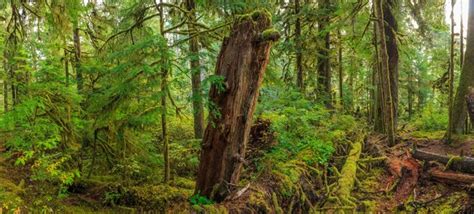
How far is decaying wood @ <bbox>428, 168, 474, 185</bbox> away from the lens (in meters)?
8.32

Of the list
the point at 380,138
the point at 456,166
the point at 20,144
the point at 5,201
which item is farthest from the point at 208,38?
the point at 380,138

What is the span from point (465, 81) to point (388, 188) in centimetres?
577

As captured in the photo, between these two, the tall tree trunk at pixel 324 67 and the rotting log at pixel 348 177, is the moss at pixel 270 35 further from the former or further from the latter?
the tall tree trunk at pixel 324 67

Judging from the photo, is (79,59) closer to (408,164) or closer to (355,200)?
(355,200)

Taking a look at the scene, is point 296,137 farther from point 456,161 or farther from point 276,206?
point 456,161

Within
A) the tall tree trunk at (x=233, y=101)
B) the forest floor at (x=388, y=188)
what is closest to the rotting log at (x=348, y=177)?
the forest floor at (x=388, y=188)

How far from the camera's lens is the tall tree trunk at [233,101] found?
5.14 metres

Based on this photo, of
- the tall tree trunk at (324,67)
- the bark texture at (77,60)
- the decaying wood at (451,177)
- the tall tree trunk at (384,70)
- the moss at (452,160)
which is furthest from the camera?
the tall tree trunk at (324,67)

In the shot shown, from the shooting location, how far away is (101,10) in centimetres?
1045

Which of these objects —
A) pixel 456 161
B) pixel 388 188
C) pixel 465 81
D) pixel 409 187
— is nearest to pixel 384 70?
pixel 465 81

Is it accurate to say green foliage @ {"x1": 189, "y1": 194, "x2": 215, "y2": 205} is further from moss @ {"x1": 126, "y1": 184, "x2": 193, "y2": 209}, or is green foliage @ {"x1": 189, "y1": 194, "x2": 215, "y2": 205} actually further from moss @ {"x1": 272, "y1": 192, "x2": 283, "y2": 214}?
moss @ {"x1": 272, "y1": 192, "x2": 283, "y2": 214}

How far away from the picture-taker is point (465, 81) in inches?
485

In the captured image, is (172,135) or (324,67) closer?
(172,135)

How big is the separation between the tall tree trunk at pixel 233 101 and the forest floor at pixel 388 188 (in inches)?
24.0
